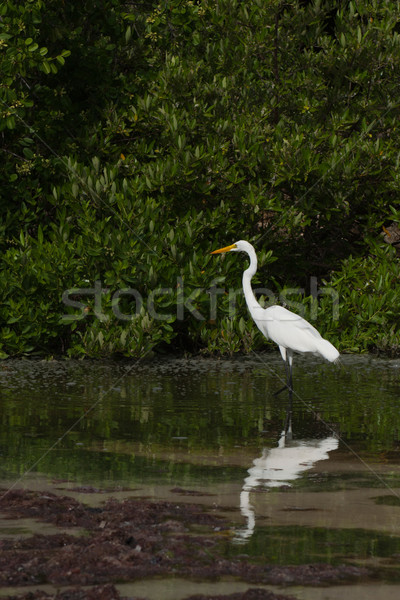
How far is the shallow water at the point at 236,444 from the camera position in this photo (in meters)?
5.16

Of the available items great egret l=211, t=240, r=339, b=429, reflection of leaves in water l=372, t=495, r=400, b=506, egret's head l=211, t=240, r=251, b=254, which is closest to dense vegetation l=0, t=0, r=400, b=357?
egret's head l=211, t=240, r=251, b=254

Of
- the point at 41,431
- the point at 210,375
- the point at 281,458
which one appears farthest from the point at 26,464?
the point at 210,375

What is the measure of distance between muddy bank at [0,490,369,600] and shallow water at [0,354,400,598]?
0.48 feet

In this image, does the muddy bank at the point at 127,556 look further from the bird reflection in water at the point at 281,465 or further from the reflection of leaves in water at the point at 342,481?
the reflection of leaves in water at the point at 342,481

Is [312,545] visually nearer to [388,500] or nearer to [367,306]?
[388,500]

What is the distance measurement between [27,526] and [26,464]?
5.19ft

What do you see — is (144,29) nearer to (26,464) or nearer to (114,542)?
(26,464)

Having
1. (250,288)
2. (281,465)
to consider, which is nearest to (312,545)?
(281,465)

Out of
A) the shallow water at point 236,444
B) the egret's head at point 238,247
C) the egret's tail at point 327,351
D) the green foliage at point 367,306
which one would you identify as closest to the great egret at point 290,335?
the egret's tail at point 327,351

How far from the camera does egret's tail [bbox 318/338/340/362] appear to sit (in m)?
9.69

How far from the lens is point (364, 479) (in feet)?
20.5

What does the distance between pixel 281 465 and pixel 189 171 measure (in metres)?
6.38

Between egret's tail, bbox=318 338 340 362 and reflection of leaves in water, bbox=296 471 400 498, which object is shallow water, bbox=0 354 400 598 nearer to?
reflection of leaves in water, bbox=296 471 400 498

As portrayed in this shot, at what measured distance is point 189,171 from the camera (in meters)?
12.4
